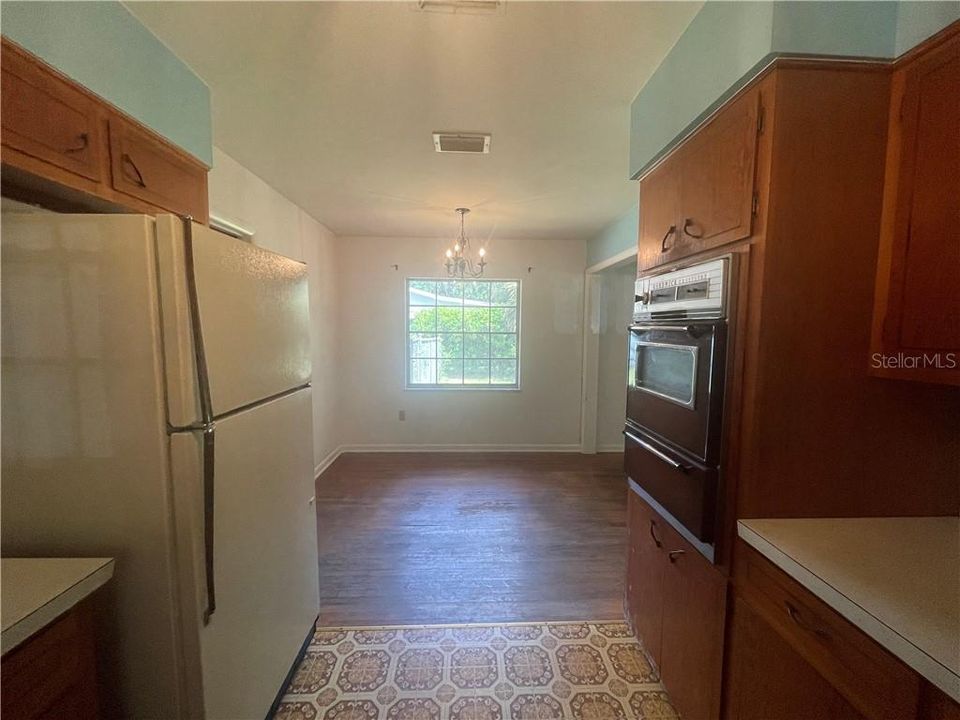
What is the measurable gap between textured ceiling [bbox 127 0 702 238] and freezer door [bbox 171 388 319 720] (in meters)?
1.31

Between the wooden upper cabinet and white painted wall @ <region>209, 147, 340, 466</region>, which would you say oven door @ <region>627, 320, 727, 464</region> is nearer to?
the wooden upper cabinet

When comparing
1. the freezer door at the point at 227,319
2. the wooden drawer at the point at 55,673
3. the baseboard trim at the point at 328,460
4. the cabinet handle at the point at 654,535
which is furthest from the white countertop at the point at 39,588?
the baseboard trim at the point at 328,460

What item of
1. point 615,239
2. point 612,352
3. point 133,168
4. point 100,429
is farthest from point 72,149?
point 612,352

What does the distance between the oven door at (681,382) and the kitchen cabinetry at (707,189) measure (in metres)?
0.29

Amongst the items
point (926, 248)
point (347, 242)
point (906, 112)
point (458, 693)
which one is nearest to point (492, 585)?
point (458, 693)

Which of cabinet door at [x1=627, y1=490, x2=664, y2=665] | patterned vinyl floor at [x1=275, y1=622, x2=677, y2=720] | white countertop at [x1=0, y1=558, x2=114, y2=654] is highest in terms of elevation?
white countertop at [x1=0, y1=558, x2=114, y2=654]

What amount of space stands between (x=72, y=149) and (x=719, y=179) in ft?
6.42

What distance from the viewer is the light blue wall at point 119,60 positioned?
3.45ft

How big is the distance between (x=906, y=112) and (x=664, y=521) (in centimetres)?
143

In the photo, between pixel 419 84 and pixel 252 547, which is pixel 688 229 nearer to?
pixel 419 84

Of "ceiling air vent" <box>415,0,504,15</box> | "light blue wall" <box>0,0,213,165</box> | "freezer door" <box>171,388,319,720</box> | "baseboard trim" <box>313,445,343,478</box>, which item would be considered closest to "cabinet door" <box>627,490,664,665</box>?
"freezer door" <box>171,388,319,720</box>

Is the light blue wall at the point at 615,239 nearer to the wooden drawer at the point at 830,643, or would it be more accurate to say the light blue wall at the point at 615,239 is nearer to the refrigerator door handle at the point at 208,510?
the wooden drawer at the point at 830,643

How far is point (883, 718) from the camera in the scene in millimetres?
753

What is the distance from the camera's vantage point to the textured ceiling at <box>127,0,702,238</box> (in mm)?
1298
